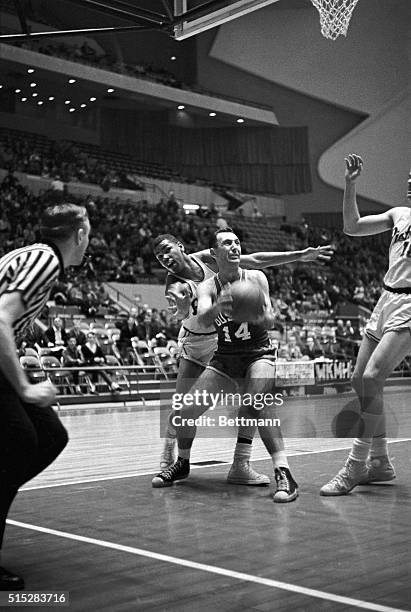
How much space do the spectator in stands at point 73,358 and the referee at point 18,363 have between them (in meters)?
10.2

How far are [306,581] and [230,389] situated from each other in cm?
252

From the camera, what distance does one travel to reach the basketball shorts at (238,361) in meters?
5.25

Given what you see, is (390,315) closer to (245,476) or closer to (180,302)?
(180,302)

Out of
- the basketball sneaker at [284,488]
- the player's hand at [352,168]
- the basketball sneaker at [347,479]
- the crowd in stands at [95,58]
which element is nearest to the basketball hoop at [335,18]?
the player's hand at [352,168]

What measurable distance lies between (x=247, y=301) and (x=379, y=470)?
5.18ft

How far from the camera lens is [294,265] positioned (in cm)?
2797

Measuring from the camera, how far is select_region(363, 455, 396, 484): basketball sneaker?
533cm

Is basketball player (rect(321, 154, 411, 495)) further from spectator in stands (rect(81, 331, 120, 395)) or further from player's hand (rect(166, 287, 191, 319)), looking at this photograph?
spectator in stands (rect(81, 331, 120, 395))

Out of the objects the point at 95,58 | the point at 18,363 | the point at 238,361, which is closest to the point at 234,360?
the point at 238,361

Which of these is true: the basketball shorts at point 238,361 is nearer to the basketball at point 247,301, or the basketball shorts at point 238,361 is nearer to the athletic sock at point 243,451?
the basketball at point 247,301

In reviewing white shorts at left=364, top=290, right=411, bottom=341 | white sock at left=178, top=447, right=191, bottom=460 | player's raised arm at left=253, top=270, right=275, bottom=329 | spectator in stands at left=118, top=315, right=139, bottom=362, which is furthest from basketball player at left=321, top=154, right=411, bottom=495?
spectator in stands at left=118, top=315, right=139, bottom=362

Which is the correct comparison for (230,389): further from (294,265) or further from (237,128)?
(237,128)

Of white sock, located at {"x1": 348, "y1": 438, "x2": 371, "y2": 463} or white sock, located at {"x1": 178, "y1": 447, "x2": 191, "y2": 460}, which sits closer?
white sock, located at {"x1": 348, "y1": 438, "x2": 371, "y2": 463}

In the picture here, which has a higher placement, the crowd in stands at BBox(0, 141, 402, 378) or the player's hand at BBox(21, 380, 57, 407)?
the crowd in stands at BBox(0, 141, 402, 378)
